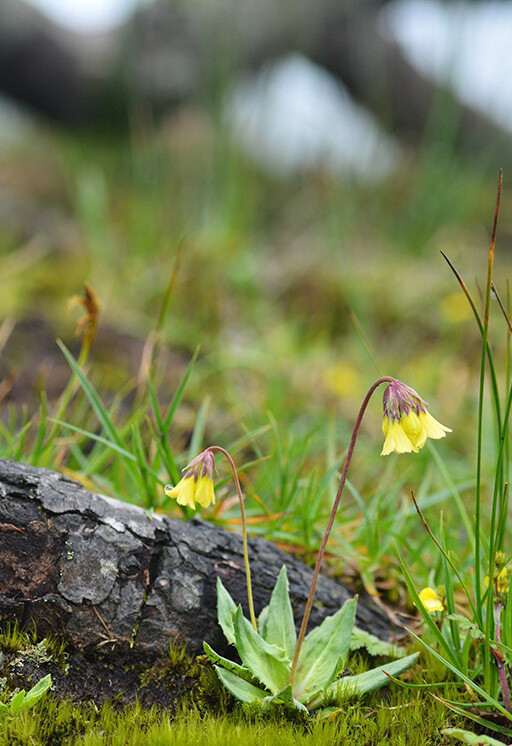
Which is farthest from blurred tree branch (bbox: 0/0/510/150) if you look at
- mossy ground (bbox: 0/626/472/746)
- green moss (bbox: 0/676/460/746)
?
green moss (bbox: 0/676/460/746)

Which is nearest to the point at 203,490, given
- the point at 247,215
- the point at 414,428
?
the point at 414,428

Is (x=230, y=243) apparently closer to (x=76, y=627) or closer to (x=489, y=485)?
(x=489, y=485)

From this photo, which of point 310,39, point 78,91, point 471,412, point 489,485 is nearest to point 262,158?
point 310,39

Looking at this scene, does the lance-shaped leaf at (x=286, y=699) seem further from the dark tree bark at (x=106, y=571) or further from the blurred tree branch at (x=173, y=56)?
the blurred tree branch at (x=173, y=56)

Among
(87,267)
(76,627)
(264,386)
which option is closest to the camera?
(76,627)

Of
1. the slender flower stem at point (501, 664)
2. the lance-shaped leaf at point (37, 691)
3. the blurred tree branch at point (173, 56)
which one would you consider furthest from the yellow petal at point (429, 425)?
the blurred tree branch at point (173, 56)

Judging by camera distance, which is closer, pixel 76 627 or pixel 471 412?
pixel 76 627

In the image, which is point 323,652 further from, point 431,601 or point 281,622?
point 431,601
